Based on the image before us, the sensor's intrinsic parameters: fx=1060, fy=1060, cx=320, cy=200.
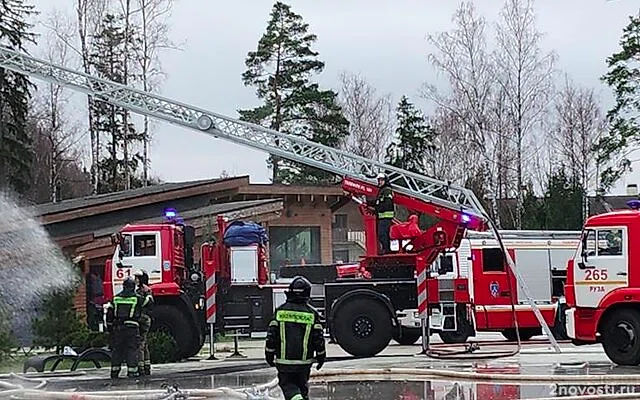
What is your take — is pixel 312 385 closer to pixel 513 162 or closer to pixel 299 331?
pixel 299 331

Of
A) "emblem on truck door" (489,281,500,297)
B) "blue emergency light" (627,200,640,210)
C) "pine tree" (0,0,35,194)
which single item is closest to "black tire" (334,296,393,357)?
"blue emergency light" (627,200,640,210)

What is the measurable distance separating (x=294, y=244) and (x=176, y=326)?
17.6 meters

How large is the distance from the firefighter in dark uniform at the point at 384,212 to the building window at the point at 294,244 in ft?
57.2

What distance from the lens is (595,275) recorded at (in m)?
16.2

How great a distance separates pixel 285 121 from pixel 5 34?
44.0 ft

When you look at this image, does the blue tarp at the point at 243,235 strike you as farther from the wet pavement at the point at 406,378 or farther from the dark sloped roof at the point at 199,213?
the dark sloped roof at the point at 199,213

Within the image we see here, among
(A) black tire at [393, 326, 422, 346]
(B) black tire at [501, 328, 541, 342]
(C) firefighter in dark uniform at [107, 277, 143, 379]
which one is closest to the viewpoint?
(C) firefighter in dark uniform at [107, 277, 143, 379]

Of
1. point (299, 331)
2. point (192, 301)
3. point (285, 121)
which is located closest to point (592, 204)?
point (285, 121)

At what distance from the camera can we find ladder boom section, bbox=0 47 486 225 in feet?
64.3

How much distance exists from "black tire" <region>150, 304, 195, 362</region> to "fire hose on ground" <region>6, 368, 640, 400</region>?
449 centimetres

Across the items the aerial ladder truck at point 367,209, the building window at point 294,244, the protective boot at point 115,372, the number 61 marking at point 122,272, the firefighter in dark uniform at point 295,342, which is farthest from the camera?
the building window at point 294,244

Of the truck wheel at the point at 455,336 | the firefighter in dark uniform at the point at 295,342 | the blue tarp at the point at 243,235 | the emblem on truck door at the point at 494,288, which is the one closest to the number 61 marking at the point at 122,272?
the blue tarp at the point at 243,235

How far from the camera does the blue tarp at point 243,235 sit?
20.3 metres

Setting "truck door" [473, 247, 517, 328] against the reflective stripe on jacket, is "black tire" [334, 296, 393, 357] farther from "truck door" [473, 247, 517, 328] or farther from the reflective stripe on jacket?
the reflective stripe on jacket
